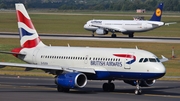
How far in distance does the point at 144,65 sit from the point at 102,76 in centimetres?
312

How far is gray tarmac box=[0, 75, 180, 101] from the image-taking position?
3484cm

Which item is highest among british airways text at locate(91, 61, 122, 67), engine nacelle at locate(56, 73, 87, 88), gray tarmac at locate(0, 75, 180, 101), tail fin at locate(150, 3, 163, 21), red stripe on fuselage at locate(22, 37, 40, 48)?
red stripe on fuselage at locate(22, 37, 40, 48)

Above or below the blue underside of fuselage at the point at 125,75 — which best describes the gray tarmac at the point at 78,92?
below

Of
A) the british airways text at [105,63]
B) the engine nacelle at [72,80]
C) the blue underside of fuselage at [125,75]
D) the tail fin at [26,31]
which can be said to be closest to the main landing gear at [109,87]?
the blue underside of fuselage at [125,75]

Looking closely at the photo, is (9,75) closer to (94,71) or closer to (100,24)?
(94,71)

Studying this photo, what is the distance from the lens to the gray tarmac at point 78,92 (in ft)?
114

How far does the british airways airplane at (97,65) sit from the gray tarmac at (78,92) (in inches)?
35.3

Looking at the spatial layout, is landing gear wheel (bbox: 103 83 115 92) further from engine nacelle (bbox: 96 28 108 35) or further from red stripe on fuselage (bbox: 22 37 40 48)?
engine nacelle (bbox: 96 28 108 35)

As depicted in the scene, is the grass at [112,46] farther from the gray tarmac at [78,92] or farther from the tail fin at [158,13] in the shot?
the tail fin at [158,13]

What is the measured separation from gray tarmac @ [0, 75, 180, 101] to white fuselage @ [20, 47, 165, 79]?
1369 mm

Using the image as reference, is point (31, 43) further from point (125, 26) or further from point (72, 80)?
point (125, 26)

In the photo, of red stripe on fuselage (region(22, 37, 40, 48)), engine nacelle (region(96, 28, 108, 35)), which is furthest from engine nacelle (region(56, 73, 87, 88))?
engine nacelle (region(96, 28, 108, 35))

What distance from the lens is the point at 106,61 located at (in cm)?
3828

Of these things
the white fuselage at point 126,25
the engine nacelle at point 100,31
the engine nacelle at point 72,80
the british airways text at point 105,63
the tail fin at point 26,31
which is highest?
the tail fin at point 26,31
